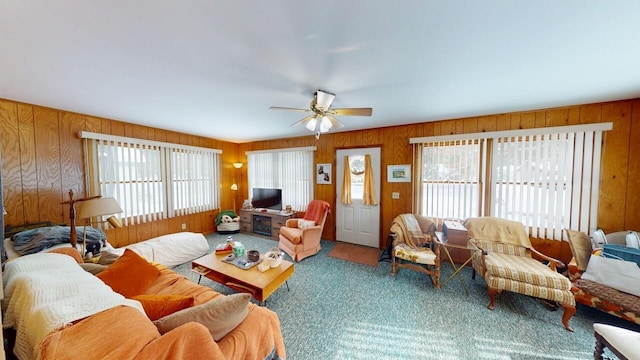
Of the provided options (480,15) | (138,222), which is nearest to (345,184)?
(480,15)

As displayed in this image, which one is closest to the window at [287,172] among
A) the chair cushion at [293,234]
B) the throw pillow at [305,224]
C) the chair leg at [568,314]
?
the throw pillow at [305,224]

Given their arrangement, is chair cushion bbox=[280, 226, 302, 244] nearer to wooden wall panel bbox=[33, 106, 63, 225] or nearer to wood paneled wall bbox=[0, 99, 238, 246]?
wood paneled wall bbox=[0, 99, 238, 246]

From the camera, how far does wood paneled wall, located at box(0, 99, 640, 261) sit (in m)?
2.34

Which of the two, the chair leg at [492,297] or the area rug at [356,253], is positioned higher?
the chair leg at [492,297]

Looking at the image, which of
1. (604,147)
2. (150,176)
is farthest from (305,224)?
(604,147)

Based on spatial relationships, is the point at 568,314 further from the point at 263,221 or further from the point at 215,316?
the point at 263,221

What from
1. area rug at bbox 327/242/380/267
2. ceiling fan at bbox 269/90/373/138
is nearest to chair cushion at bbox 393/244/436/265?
area rug at bbox 327/242/380/267

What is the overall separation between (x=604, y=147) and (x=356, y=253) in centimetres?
340

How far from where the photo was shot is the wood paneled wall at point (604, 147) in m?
2.31

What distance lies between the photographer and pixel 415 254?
8.64 ft

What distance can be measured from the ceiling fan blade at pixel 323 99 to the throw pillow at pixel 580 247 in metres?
3.09

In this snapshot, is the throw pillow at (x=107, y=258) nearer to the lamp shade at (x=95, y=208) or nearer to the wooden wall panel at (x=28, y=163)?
the lamp shade at (x=95, y=208)

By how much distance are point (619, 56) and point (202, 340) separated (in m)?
3.32

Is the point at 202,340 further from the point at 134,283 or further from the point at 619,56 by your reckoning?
the point at 619,56
